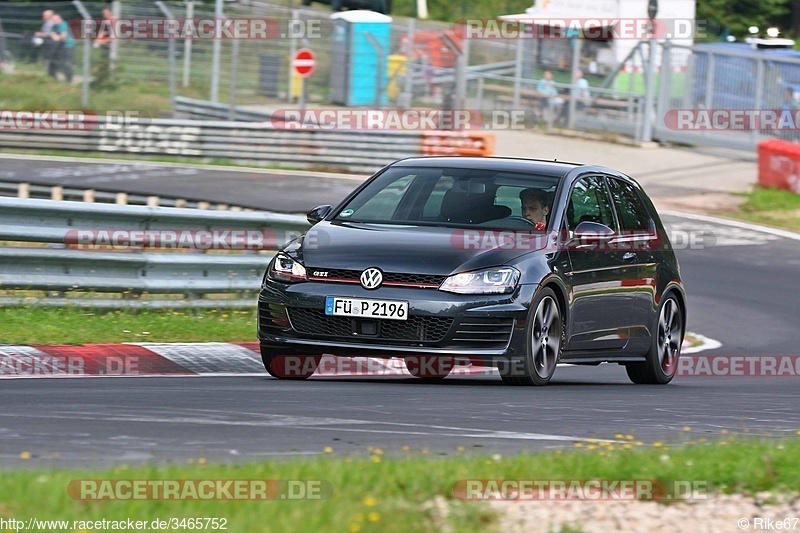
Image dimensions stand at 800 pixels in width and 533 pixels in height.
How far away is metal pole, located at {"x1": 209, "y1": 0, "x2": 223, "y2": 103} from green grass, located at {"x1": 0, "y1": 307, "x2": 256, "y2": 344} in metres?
18.2

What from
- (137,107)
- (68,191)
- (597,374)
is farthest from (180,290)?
(137,107)

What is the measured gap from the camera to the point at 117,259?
11961mm

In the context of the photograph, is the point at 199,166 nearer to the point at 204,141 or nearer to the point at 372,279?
the point at 204,141

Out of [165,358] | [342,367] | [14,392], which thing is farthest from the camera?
[342,367]

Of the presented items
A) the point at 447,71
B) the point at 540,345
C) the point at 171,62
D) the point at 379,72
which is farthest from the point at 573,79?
the point at 540,345

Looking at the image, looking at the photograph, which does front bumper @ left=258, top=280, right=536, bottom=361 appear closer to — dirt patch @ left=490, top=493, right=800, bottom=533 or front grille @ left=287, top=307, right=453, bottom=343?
front grille @ left=287, top=307, right=453, bottom=343

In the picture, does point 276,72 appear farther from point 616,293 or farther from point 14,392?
point 14,392

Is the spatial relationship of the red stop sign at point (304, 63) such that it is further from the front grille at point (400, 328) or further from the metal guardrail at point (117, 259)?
the front grille at point (400, 328)

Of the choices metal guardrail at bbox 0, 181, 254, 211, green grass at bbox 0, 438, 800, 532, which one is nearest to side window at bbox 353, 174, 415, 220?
green grass at bbox 0, 438, 800, 532

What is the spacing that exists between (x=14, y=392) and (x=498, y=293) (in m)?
2.87

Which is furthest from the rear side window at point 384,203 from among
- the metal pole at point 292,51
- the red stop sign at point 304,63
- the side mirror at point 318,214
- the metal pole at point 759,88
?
the metal pole at point 759,88

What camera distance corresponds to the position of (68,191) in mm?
22172

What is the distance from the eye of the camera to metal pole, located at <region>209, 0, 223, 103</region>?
98.9ft

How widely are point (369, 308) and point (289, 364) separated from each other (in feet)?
3.63
